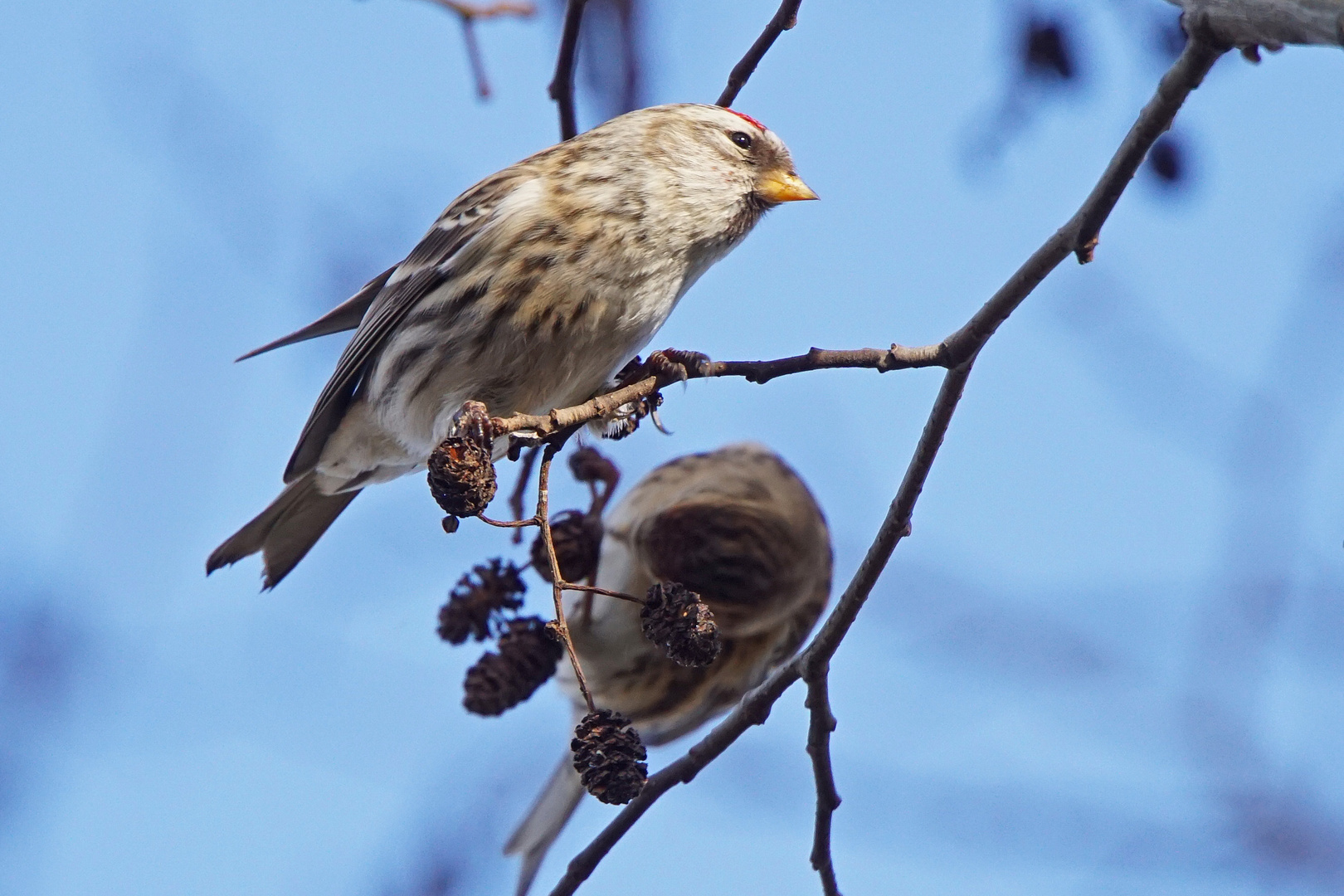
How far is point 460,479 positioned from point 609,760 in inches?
15.6

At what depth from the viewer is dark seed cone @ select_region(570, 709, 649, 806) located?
161 cm

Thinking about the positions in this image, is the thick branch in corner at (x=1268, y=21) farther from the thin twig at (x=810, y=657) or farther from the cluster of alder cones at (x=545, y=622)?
the cluster of alder cones at (x=545, y=622)

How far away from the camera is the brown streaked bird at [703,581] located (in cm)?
231

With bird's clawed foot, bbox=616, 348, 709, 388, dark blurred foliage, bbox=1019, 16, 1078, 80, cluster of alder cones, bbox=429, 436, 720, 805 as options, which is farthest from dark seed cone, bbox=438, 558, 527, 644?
dark blurred foliage, bbox=1019, 16, 1078, 80

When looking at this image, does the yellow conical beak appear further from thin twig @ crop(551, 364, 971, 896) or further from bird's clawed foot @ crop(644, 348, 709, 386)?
thin twig @ crop(551, 364, 971, 896)

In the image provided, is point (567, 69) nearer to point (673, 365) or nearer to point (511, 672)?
point (673, 365)

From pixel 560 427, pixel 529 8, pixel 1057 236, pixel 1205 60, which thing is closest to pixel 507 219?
pixel 529 8

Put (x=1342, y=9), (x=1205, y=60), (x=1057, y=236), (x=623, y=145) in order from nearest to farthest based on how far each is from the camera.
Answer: (x=1342, y=9) < (x=1205, y=60) < (x=1057, y=236) < (x=623, y=145)

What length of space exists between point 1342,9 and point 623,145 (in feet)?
5.23

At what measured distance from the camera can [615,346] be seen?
218cm

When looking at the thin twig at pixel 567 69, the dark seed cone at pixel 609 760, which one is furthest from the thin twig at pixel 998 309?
the thin twig at pixel 567 69

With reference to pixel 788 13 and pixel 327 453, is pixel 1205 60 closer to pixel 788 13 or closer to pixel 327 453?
pixel 788 13

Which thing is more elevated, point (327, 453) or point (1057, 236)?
point (1057, 236)

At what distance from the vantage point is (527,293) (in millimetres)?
2176
